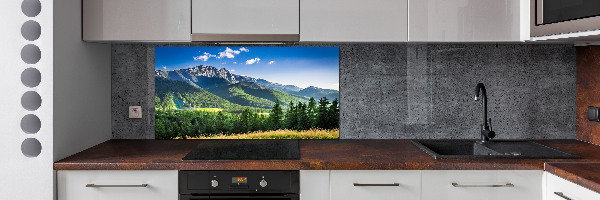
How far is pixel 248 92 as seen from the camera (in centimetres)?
284

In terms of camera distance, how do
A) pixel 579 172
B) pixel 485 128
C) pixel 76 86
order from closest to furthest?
pixel 579 172
pixel 76 86
pixel 485 128

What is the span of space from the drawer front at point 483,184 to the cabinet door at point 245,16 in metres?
0.98

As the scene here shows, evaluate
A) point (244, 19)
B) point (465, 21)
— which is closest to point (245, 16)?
point (244, 19)

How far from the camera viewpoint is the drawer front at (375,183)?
209 cm

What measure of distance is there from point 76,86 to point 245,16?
0.89 m

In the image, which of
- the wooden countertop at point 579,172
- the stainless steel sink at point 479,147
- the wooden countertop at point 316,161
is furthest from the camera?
the stainless steel sink at point 479,147

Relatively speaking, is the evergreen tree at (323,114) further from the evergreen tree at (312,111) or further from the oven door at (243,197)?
the oven door at (243,197)

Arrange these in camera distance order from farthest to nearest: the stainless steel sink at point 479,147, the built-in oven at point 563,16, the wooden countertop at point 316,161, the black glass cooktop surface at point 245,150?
the stainless steel sink at point 479,147 < the black glass cooktop surface at point 245,150 < the wooden countertop at point 316,161 < the built-in oven at point 563,16

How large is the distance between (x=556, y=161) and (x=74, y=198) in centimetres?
212

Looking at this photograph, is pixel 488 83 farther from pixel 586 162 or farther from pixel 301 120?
pixel 301 120

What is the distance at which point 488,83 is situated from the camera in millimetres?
2781
